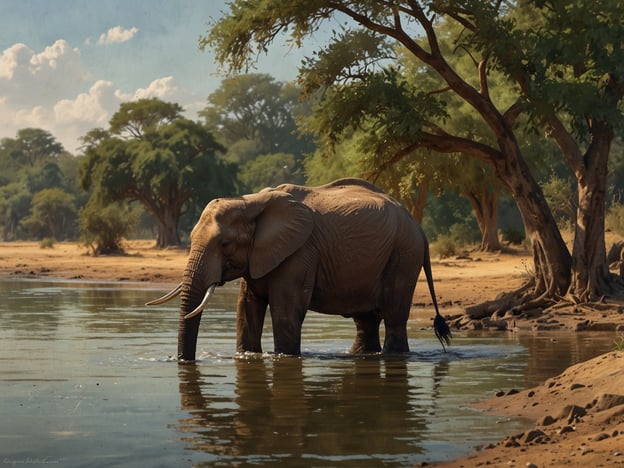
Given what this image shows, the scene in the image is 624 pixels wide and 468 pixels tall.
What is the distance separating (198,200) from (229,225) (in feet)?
158

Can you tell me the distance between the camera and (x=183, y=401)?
33.2ft

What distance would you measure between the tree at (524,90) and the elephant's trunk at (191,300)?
7.87m

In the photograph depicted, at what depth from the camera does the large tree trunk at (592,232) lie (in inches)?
802

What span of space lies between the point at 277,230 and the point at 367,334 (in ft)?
7.08

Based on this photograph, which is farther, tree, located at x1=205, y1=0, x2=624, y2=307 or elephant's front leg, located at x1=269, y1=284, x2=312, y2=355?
tree, located at x1=205, y1=0, x2=624, y2=307

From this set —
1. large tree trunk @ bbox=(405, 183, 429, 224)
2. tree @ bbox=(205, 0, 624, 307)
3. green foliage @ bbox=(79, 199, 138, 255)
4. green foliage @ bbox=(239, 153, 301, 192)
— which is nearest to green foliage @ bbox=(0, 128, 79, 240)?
green foliage @ bbox=(239, 153, 301, 192)

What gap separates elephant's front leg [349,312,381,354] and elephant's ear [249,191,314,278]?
1711 mm

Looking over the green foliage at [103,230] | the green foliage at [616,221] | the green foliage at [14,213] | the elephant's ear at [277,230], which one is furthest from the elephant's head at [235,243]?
the green foliage at [14,213]

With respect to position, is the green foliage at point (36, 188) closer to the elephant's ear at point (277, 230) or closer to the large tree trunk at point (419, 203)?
the large tree trunk at point (419, 203)

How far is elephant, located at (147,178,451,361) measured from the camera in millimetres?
13281

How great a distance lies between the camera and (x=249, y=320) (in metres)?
13.8

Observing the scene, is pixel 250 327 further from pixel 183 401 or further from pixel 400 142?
pixel 400 142

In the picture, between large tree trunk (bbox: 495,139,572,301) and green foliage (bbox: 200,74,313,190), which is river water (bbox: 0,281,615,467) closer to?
large tree trunk (bbox: 495,139,572,301)

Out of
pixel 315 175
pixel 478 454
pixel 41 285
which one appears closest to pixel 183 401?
pixel 478 454
